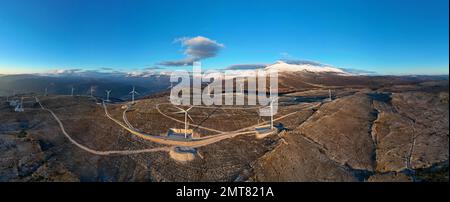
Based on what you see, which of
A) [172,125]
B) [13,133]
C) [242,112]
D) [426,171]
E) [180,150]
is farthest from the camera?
[242,112]

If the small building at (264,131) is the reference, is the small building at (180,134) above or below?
below

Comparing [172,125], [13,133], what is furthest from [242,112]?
[13,133]

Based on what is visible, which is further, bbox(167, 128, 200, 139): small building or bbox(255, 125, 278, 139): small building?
bbox(167, 128, 200, 139): small building

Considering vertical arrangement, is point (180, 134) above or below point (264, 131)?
below

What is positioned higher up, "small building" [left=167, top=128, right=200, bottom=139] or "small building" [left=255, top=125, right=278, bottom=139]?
"small building" [left=255, top=125, right=278, bottom=139]

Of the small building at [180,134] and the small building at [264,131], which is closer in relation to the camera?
the small building at [264,131]

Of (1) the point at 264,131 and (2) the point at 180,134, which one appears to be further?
(2) the point at 180,134

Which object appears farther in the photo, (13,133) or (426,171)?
(13,133)

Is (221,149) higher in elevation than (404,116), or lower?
lower

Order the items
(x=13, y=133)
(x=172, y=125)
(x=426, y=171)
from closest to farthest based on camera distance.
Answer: (x=426, y=171) → (x=13, y=133) → (x=172, y=125)
